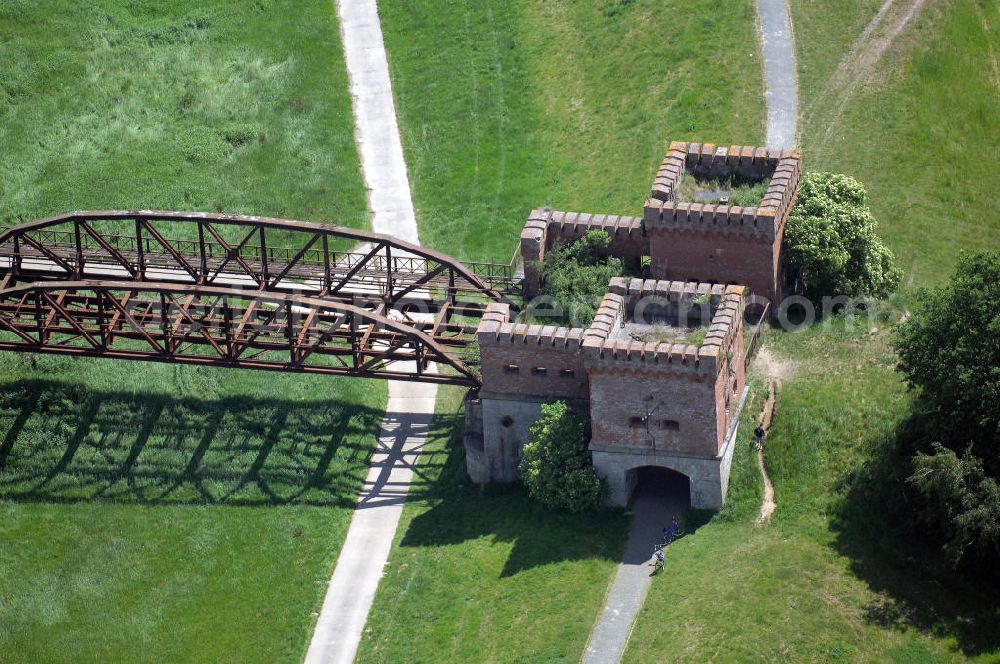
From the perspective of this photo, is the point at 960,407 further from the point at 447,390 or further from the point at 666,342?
the point at 447,390

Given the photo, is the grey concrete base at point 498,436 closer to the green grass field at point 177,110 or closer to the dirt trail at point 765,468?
the dirt trail at point 765,468

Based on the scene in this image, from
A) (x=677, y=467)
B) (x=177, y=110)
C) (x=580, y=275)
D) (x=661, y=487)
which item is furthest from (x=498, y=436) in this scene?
(x=177, y=110)

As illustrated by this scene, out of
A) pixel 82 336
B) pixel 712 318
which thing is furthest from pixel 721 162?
pixel 82 336

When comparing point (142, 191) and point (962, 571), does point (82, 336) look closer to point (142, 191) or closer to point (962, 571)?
point (142, 191)

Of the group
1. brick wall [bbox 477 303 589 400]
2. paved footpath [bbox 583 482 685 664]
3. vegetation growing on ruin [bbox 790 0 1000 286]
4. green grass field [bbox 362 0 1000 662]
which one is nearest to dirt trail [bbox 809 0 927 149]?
vegetation growing on ruin [bbox 790 0 1000 286]

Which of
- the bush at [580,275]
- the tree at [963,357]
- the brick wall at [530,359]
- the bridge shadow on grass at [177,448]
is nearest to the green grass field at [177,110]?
the bridge shadow on grass at [177,448]

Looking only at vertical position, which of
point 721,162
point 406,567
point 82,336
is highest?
point 721,162

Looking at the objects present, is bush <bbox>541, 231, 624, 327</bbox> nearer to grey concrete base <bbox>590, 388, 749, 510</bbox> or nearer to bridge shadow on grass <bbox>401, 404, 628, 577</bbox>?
grey concrete base <bbox>590, 388, 749, 510</bbox>

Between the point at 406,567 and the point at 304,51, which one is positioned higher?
the point at 304,51
